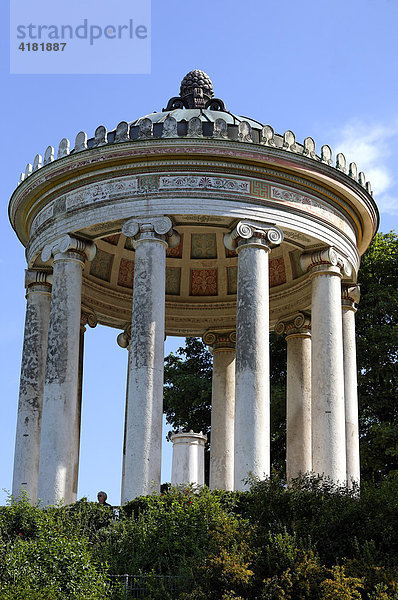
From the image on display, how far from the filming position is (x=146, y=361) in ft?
113

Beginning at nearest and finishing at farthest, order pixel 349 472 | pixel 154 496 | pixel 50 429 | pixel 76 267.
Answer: pixel 154 496 → pixel 50 429 → pixel 76 267 → pixel 349 472

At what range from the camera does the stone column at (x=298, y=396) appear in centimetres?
4384

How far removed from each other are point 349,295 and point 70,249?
1327 cm

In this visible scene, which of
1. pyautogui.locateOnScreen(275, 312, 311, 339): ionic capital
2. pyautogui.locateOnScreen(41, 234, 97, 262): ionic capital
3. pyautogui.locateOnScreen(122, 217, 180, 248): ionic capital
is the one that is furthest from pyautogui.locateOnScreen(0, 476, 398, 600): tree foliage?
pyautogui.locateOnScreen(275, 312, 311, 339): ionic capital

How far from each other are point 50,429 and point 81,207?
30.0 ft

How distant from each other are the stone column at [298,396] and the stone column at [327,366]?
6.57 m

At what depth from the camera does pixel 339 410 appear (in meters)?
36.8

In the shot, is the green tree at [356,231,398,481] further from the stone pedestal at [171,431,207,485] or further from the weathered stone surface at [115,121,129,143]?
the weathered stone surface at [115,121,129,143]

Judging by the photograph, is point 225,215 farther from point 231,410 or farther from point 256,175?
point 231,410

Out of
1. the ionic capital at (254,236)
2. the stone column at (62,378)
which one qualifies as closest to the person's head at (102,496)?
the stone column at (62,378)

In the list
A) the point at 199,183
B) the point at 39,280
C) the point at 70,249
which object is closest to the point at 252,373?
the point at 199,183

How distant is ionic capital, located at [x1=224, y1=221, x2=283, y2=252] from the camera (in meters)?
36.3

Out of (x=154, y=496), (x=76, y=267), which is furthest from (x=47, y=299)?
(x=154, y=496)

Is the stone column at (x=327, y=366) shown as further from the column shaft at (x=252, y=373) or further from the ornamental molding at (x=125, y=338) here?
the ornamental molding at (x=125, y=338)
